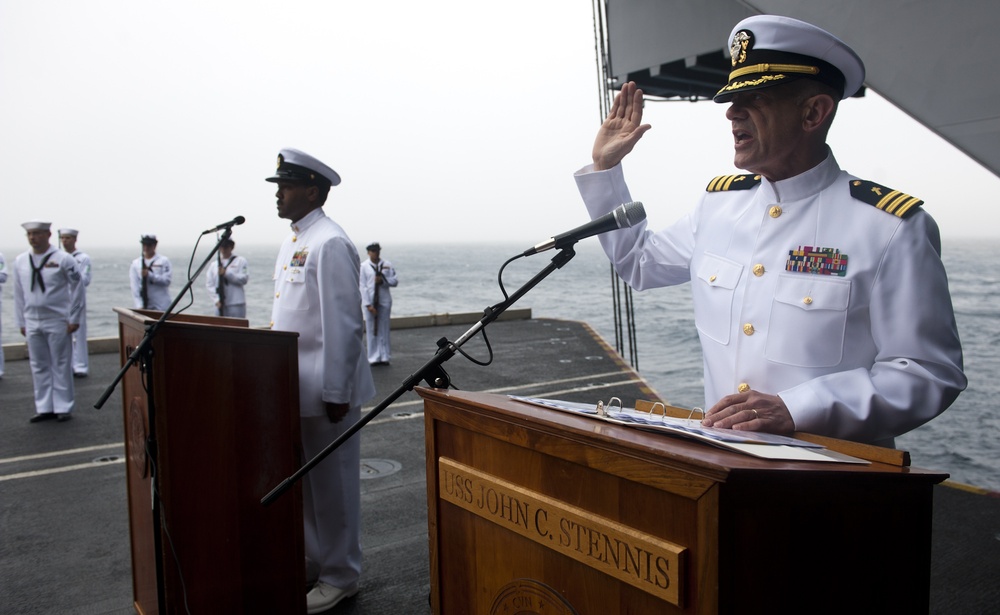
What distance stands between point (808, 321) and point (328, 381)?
6.90 ft

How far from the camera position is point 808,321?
1.71 m

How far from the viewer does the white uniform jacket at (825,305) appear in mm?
1559

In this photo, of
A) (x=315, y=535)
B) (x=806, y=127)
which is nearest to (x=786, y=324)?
(x=806, y=127)

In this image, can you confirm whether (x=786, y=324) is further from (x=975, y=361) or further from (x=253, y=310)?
(x=253, y=310)

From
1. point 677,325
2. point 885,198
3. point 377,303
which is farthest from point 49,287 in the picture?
point 677,325

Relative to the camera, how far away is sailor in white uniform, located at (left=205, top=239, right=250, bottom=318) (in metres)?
11.4

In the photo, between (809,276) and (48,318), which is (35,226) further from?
(809,276)

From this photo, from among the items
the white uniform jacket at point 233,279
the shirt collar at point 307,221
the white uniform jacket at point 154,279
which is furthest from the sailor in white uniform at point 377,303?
the shirt collar at point 307,221

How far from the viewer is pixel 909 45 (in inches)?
159

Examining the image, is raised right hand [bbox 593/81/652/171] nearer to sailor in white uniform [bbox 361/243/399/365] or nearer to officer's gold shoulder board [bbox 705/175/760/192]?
officer's gold shoulder board [bbox 705/175/760/192]

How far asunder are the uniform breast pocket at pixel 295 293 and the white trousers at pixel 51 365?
5364 mm

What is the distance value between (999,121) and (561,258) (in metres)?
3.31

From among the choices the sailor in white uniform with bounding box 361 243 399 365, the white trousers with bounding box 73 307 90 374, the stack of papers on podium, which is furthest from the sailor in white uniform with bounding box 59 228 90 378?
the stack of papers on podium

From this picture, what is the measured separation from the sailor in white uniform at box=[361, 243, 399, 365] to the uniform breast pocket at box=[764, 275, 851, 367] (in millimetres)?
9969
